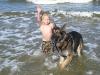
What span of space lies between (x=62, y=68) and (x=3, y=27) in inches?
Result: 232

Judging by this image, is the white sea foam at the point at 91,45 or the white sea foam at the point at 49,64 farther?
the white sea foam at the point at 91,45

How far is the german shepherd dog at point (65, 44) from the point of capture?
6.30 meters

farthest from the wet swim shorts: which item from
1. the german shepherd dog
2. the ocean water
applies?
the german shepherd dog

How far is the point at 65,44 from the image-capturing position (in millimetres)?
6617

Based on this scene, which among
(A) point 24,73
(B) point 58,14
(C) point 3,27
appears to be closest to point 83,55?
(A) point 24,73

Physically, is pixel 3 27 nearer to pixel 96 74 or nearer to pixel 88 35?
pixel 88 35

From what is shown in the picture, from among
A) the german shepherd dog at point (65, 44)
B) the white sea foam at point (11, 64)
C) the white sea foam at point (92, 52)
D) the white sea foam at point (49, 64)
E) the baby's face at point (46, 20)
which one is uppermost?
the baby's face at point (46, 20)

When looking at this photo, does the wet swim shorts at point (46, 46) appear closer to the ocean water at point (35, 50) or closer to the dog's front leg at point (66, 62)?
the ocean water at point (35, 50)

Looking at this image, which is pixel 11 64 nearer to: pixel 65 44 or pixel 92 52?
pixel 65 44

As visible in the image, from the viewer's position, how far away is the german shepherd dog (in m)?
6.30

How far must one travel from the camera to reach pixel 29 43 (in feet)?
31.3

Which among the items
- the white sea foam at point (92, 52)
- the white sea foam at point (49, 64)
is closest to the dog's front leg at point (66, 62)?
the white sea foam at point (49, 64)

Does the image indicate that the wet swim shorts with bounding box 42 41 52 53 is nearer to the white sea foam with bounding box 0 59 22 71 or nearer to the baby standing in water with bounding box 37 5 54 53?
the baby standing in water with bounding box 37 5 54 53

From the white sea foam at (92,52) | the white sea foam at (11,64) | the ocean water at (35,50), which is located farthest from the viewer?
the white sea foam at (92,52)
